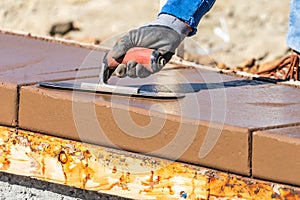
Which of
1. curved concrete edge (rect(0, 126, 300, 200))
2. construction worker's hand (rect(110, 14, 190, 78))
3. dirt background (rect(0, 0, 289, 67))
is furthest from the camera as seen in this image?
dirt background (rect(0, 0, 289, 67))

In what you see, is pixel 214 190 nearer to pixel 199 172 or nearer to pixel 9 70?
pixel 199 172

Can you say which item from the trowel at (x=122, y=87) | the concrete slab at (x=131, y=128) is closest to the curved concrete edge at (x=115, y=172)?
the concrete slab at (x=131, y=128)

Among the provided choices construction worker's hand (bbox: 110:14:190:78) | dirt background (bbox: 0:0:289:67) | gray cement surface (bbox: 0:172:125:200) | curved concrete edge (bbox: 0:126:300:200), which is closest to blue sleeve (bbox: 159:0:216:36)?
construction worker's hand (bbox: 110:14:190:78)

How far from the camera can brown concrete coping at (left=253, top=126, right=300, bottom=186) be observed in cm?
221

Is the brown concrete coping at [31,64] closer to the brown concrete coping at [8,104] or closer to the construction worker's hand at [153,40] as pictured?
the brown concrete coping at [8,104]

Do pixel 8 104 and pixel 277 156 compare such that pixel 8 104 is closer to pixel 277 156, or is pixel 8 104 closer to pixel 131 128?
pixel 131 128

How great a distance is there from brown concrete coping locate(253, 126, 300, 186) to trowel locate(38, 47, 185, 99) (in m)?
0.40

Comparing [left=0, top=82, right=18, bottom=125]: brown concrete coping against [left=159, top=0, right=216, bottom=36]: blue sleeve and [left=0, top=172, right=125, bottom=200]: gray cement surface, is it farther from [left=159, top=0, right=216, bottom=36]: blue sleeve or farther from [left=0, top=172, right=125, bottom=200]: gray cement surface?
[left=159, top=0, right=216, bottom=36]: blue sleeve

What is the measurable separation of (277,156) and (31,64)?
119cm

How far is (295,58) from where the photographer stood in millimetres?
3408

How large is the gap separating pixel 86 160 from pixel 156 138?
9.2 inches

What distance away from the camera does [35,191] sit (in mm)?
2715

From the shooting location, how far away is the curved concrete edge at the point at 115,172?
2316mm

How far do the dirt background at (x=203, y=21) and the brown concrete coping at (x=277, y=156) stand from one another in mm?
2419
